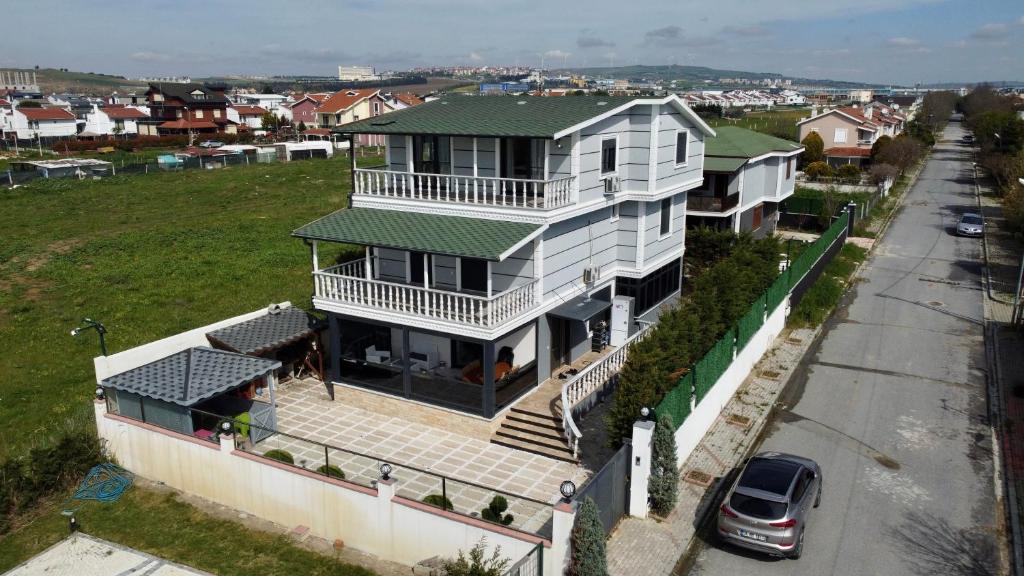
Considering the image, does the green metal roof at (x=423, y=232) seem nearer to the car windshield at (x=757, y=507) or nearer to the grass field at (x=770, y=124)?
the car windshield at (x=757, y=507)

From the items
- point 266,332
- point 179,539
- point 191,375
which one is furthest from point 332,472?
point 266,332

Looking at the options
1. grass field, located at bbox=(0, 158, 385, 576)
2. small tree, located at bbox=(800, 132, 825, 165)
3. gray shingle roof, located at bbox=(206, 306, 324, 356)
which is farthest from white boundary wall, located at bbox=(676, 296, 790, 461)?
small tree, located at bbox=(800, 132, 825, 165)

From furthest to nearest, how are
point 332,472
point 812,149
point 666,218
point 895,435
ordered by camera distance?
1. point 812,149
2. point 666,218
3. point 895,435
4. point 332,472

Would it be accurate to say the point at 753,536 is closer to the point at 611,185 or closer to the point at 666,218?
the point at 611,185

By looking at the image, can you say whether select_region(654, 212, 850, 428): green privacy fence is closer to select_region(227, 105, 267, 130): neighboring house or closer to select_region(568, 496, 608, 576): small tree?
select_region(568, 496, 608, 576): small tree

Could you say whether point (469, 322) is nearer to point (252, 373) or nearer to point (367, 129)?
point (252, 373)

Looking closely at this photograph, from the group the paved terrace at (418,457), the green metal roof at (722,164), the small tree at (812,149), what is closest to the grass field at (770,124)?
the small tree at (812,149)
